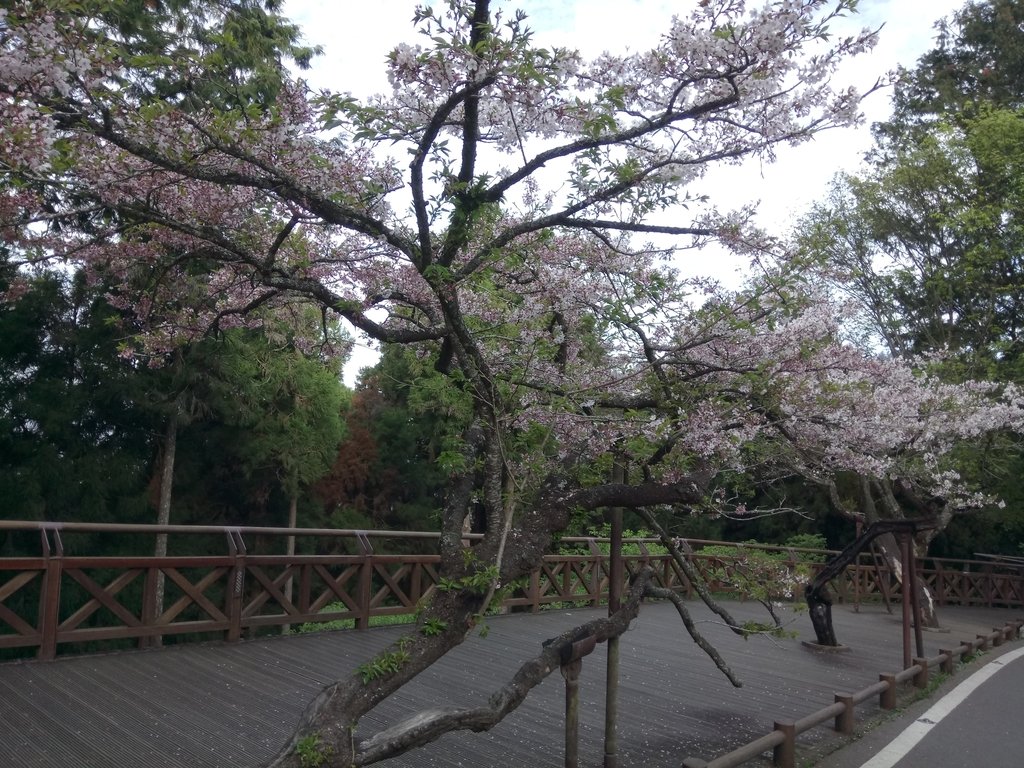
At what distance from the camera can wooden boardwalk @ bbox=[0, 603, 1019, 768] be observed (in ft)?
16.3

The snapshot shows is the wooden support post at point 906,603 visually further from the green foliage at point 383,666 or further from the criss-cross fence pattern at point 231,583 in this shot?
the green foliage at point 383,666

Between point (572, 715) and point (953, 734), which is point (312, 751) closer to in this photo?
point (572, 715)

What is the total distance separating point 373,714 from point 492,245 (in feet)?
11.2

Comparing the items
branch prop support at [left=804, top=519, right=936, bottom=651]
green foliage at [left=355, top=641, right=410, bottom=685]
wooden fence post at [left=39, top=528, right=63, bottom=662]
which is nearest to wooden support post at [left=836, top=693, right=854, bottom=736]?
branch prop support at [left=804, top=519, right=936, bottom=651]

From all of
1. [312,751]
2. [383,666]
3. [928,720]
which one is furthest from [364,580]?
[312,751]

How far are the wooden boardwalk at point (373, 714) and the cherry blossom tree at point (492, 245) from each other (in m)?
1.26

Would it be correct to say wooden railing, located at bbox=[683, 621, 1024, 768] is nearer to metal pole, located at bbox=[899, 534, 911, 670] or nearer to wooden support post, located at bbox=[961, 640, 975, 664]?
metal pole, located at bbox=[899, 534, 911, 670]

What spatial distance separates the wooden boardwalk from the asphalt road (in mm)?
405

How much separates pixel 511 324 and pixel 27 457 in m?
13.3

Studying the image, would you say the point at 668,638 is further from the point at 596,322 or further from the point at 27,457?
the point at 27,457

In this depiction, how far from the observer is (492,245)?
15.0 ft

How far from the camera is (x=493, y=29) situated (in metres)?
4.29

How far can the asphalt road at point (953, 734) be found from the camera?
20.1 feet

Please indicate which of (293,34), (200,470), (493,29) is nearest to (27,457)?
(200,470)
